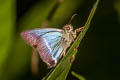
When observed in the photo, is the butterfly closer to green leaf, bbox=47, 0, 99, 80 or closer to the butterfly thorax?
the butterfly thorax

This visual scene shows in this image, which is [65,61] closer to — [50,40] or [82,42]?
[50,40]

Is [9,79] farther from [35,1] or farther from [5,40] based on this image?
[35,1]

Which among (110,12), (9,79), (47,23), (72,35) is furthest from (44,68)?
(72,35)

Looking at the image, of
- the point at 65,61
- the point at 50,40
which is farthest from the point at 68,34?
the point at 65,61

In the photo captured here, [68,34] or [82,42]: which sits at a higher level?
[68,34]

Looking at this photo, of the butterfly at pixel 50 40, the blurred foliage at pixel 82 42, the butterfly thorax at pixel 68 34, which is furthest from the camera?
the blurred foliage at pixel 82 42

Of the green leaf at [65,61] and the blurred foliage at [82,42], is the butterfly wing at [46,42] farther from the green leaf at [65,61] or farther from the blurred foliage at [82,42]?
the blurred foliage at [82,42]

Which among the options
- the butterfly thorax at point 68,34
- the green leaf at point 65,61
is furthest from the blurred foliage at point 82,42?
the green leaf at point 65,61
